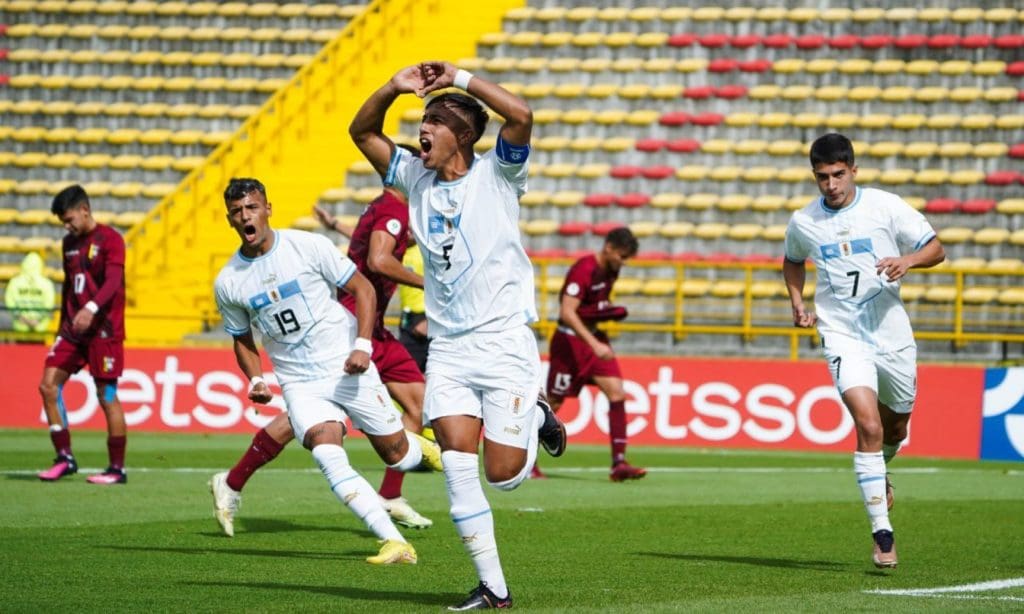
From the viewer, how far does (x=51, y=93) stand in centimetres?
2934

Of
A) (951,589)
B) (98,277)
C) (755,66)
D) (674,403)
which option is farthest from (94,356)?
(755,66)

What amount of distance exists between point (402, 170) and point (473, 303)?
0.75 meters

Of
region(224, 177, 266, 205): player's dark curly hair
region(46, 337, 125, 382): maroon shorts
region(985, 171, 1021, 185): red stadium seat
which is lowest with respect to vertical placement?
region(46, 337, 125, 382): maroon shorts

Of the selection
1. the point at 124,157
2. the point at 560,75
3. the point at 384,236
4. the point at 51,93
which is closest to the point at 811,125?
the point at 560,75

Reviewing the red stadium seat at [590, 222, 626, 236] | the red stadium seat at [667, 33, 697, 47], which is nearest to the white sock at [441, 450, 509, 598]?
the red stadium seat at [590, 222, 626, 236]

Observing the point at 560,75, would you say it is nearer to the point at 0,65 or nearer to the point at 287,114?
the point at 287,114

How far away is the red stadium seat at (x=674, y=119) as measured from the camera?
1009 inches

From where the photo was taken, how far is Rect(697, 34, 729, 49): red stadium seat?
1049 inches

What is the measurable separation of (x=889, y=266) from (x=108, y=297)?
6.71 metres

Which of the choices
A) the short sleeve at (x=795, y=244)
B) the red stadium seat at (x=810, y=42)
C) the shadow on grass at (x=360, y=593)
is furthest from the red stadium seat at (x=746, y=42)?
the shadow on grass at (x=360, y=593)

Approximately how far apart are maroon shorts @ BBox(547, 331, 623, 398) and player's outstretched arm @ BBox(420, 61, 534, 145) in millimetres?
7795

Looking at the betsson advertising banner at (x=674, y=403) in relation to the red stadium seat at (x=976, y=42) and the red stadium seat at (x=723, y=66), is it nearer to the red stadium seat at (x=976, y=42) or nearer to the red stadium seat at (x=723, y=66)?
the red stadium seat at (x=723, y=66)

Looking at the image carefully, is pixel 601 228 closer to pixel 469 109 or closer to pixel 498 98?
pixel 469 109

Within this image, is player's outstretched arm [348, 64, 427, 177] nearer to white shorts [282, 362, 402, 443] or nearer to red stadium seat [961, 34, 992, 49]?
white shorts [282, 362, 402, 443]
